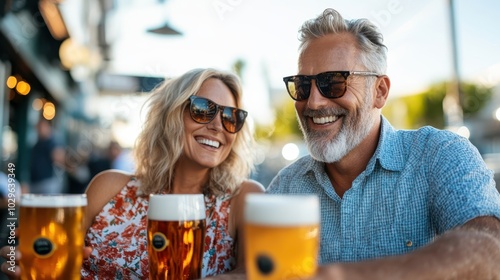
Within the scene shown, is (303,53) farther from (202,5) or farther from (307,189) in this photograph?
(202,5)

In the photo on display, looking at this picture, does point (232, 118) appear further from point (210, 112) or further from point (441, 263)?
point (441, 263)

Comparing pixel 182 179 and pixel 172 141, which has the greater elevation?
pixel 172 141

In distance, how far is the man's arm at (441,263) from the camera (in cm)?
77

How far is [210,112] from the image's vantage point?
2.12 meters

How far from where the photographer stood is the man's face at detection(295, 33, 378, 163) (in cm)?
184

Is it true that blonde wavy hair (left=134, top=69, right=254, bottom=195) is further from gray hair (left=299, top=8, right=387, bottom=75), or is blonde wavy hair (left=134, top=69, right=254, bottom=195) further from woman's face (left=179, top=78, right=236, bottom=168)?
gray hair (left=299, top=8, right=387, bottom=75)

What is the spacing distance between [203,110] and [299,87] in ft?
1.60

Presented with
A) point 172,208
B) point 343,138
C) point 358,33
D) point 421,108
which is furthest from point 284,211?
point 421,108

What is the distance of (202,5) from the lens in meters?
4.17

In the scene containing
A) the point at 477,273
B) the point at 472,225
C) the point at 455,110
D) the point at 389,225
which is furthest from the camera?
the point at 455,110

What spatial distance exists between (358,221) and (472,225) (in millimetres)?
452

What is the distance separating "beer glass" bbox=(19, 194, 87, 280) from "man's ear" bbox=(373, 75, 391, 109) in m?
1.36

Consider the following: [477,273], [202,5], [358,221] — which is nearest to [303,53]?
[358,221]

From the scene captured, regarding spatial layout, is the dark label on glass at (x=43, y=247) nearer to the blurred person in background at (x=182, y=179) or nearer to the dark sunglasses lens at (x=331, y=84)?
the blurred person in background at (x=182, y=179)
